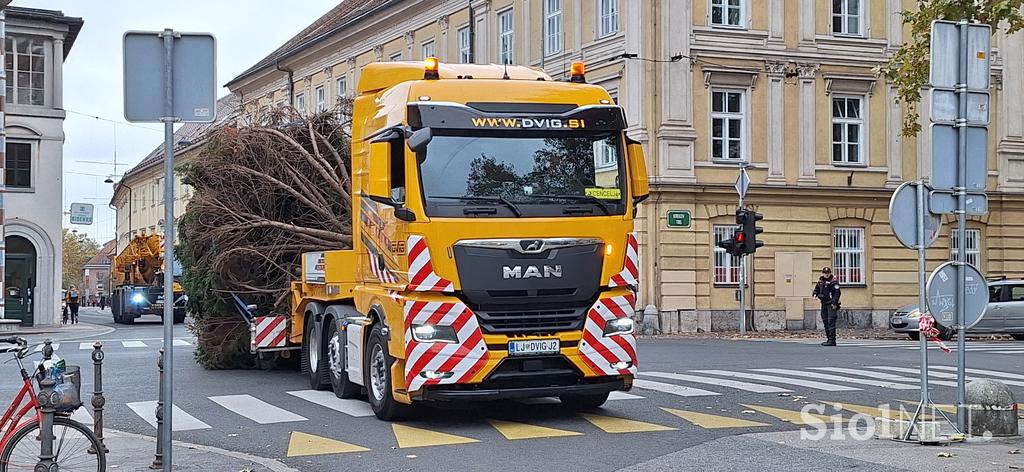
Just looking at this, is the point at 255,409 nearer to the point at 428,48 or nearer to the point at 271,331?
the point at 271,331

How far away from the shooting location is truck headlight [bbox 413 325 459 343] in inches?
460

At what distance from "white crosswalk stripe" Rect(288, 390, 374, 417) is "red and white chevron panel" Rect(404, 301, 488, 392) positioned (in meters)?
1.69

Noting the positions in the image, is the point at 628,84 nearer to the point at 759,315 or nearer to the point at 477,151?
the point at 759,315

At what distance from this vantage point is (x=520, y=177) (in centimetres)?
1205

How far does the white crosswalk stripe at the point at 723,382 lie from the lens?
605 inches

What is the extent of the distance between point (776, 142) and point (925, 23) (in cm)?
1894

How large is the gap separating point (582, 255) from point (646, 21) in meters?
24.1

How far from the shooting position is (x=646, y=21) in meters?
35.1

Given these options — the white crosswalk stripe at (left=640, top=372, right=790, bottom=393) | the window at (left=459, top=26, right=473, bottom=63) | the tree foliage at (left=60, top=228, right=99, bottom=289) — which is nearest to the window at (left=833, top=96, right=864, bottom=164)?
the window at (left=459, top=26, right=473, bottom=63)

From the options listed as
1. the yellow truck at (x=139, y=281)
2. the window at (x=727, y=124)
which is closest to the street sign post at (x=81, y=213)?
the yellow truck at (x=139, y=281)

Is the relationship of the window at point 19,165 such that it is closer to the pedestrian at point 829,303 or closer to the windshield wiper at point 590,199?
the pedestrian at point 829,303

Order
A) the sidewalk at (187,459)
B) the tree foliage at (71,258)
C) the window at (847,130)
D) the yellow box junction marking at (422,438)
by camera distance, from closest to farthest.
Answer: the sidewalk at (187,459) < the yellow box junction marking at (422,438) < the window at (847,130) < the tree foliage at (71,258)

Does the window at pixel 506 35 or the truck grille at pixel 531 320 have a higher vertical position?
the window at pixel 506 35

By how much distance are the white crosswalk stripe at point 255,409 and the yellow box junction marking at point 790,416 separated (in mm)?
4786
